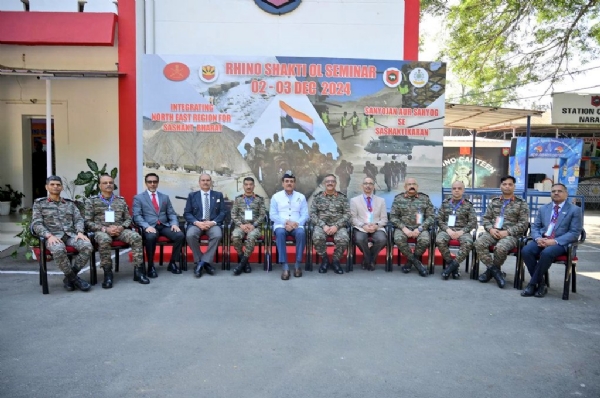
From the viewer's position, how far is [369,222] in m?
6.49

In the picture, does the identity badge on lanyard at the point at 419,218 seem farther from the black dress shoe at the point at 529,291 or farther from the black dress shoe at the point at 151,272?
the black dress shoe at the point at 151,272

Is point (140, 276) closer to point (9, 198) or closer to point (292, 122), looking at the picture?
point (292, 122)

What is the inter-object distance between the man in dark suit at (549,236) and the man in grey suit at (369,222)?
179 cm

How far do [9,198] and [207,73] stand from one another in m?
5.80

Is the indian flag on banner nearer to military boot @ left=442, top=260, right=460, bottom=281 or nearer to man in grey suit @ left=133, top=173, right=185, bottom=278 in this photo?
man in grey suit @ left=133, top=173, right=185, bottom=278

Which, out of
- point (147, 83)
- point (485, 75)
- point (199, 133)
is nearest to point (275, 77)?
point (199, 133)

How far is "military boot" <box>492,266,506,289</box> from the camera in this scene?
218 inches

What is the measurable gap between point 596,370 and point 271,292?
3053mm

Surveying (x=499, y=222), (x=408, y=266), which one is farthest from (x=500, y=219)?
(x=408, y=266)

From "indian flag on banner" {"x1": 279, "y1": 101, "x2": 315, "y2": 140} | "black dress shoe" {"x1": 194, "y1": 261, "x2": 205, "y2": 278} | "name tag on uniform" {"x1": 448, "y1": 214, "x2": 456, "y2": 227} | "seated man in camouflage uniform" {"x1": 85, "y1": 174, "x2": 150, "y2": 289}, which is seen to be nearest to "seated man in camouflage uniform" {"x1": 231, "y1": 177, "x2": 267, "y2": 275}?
"black dress shoe" {"x1": 194, "y1": 261, "x2": 205, "y2": 278}

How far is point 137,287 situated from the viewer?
5.35m

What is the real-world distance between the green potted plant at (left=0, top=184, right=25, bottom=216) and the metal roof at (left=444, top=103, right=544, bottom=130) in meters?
8.95

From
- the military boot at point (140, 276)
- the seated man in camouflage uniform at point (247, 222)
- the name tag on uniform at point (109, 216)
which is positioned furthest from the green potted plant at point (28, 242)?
the seated man in camouflage uniform at point (247, 222)

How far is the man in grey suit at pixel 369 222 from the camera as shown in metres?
6.33
